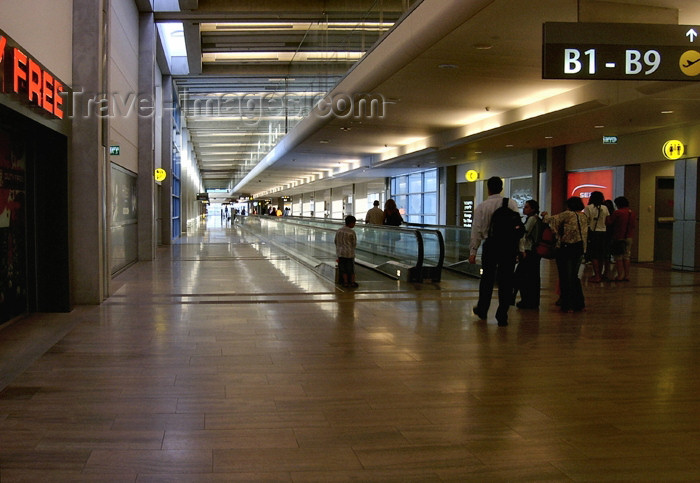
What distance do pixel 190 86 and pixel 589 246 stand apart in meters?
20.8

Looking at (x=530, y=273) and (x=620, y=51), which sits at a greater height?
(x=620, y=51)

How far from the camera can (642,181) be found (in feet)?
53.7

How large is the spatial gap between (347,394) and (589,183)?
1502 cm

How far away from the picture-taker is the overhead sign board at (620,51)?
20.3ft

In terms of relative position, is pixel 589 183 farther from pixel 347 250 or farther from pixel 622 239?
pixel 347 250

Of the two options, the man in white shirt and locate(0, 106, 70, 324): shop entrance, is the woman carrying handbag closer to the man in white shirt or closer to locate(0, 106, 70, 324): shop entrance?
the man in white shirt

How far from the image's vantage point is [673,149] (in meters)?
14.4

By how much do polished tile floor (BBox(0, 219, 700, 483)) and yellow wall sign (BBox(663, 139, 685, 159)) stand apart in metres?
6.74

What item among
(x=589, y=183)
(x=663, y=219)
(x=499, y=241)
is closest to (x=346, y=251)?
(x=499, y=241)

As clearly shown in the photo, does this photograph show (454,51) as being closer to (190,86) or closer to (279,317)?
(279,317)

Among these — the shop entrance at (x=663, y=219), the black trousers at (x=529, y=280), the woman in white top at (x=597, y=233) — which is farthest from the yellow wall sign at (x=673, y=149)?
the black trousers at (x=529, y=280)

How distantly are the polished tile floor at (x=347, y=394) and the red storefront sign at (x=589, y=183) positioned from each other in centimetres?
889

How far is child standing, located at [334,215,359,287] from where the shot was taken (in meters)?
10.9

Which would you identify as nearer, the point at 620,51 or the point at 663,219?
the point at 620,51
